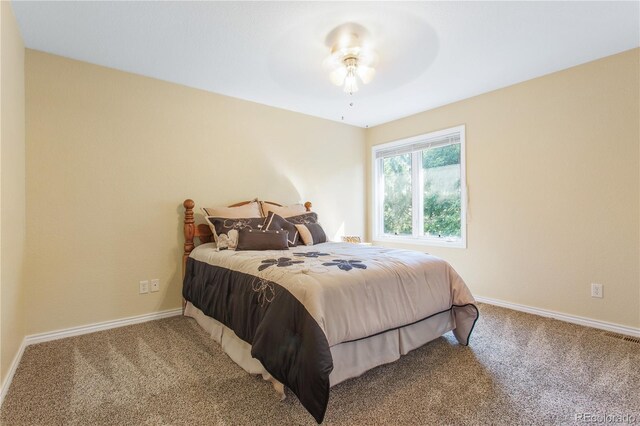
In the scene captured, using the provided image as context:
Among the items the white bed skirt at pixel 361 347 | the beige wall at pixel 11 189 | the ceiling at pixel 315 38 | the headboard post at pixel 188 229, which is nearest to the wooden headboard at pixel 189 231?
the headboard post at pixel 188 229

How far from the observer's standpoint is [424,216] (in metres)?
4.17

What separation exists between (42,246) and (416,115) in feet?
13.8

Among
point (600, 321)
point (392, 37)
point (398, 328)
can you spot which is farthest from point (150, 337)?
point (600, 321)

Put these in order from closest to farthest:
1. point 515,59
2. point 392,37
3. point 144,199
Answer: point 392,37
point 515,59
point 144,199

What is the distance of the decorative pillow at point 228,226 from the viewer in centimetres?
277

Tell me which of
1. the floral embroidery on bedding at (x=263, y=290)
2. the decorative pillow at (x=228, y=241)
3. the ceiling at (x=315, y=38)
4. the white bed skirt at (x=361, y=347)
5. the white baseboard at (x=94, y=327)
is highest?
the ceiling at (x=315, y=38)

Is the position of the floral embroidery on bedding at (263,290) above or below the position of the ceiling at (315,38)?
below

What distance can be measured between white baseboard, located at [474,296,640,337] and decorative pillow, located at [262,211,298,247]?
2.21m

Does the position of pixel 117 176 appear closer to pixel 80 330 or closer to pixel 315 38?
pixel 80 330

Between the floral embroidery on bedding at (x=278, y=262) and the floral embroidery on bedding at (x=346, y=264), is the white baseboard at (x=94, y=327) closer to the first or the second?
the floral embroidery on bedding at (x=278, y=262)

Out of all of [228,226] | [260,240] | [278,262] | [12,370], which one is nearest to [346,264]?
[278,262]

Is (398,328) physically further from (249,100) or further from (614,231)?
(249,100)

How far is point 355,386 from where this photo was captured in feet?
5.78

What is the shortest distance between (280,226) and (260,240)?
44 cm
